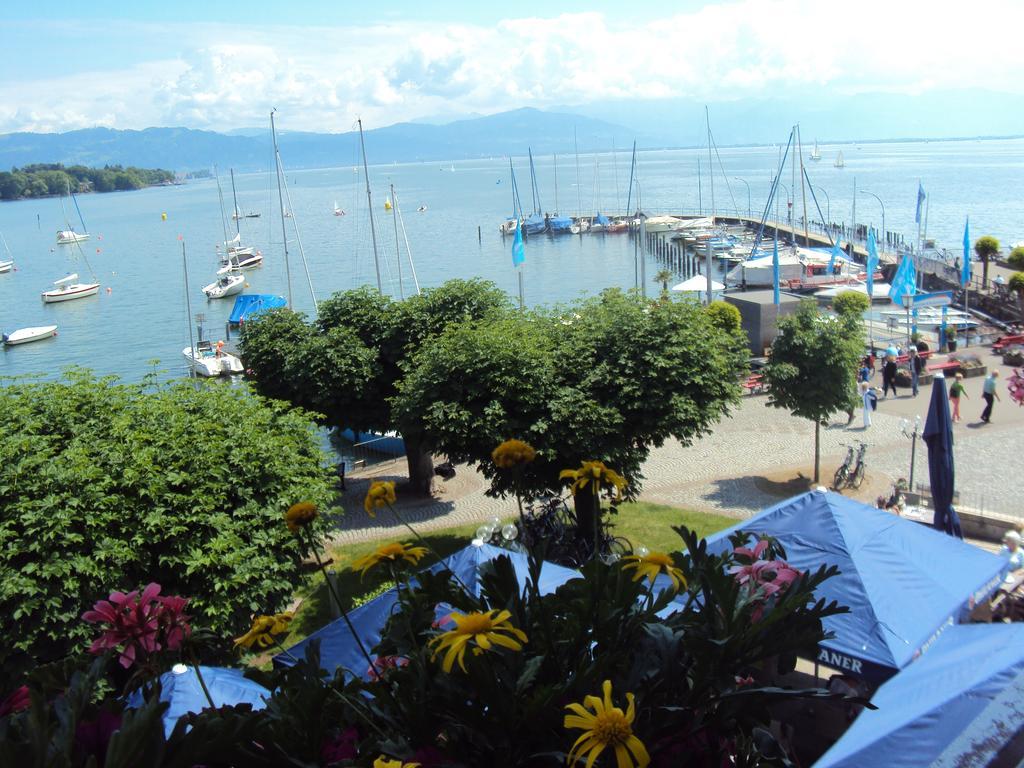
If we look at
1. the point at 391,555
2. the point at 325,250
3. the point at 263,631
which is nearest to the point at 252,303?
the point at 325,250

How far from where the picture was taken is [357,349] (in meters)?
16.6

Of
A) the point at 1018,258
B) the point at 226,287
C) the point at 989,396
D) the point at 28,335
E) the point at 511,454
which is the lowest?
the point at 28,335

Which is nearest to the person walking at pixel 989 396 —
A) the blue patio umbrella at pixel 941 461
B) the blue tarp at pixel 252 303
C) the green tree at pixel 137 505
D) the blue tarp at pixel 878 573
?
the blue patio umbrella at pixel 941 461

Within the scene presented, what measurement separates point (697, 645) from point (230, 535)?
27.7ft

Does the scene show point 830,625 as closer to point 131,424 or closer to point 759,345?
point 131,424

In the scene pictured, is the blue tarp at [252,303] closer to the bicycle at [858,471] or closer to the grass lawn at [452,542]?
the grass lawn at [452,542]

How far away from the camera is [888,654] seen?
6.93 meters

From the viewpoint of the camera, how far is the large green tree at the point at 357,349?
16406 millimetres

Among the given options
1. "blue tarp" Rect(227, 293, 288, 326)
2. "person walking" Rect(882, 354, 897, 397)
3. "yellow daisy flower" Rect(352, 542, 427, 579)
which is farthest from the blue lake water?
"yellow daisy flower" Rect(352, 542, 427, 579)

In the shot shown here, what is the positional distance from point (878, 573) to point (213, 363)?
111 ft

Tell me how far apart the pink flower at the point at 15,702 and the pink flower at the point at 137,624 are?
0.20 m

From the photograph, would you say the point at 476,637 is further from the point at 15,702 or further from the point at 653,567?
the point at 15,702

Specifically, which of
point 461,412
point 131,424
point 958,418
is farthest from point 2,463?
point 958,418

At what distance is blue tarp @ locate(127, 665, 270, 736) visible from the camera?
611 centimetres
